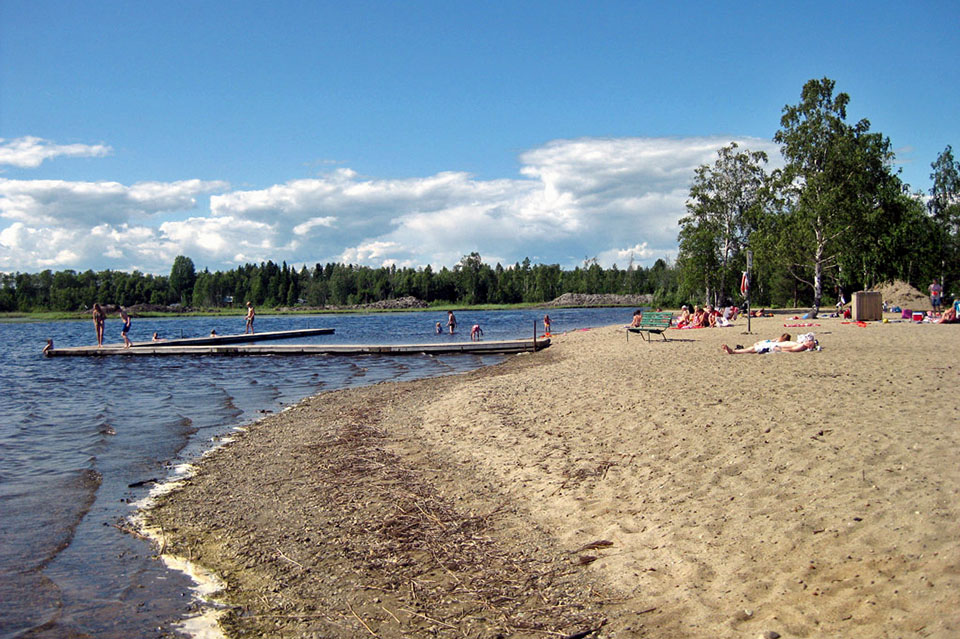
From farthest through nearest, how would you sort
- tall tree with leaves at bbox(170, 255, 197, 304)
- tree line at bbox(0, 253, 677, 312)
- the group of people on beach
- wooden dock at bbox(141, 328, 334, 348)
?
tall tree with leaves at bbox(170, 255, 197, 304)
tree line at bbox(0, 253, 677, 312)
wooden dock at bbox(141, 328, 334, 348)
the group of people on beach

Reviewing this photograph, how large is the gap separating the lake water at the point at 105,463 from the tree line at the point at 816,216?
23.0 m

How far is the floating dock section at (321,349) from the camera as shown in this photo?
97.2 ft

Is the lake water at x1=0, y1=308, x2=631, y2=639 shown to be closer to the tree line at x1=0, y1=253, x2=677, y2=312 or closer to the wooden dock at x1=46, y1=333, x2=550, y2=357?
the wooden dock at x1=46, y1=333, x2=550, y2=357

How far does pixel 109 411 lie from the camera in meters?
15.8

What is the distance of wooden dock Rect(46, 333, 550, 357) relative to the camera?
97.2ft

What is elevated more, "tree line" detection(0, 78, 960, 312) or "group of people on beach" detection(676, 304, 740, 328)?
"tree line" detection(0, 78, 960, 312)

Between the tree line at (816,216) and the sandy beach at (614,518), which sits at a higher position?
the tree line at (816,216)

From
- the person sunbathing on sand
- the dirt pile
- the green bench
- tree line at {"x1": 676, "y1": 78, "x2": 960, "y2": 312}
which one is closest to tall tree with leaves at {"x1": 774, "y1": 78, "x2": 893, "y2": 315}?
tree line at {"x1": 676, "y1": 78, "x2": 960, "y2": 312}

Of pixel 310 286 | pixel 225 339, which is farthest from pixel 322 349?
pixel 310 286

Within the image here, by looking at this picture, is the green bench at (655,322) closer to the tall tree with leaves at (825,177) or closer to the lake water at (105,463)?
the lake water at (105,463)

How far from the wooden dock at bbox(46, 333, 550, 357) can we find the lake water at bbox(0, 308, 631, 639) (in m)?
2.91

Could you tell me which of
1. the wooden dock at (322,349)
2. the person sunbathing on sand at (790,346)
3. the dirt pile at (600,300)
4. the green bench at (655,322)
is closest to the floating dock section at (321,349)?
the wooden dock at (322,349)

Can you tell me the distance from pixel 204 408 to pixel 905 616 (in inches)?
596

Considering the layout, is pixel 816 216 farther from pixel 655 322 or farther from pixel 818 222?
pixel 655 322
